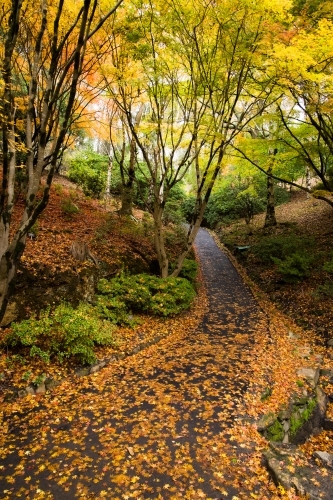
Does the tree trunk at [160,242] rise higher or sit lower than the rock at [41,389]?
higher

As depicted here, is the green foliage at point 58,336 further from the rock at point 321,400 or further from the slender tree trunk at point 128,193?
the slender tree trunk at point 128,193

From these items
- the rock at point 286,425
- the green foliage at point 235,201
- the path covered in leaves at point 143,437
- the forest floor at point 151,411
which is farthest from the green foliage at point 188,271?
the green foliage at point 235,201

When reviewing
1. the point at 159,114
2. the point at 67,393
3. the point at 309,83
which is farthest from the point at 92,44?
the point at 67,393

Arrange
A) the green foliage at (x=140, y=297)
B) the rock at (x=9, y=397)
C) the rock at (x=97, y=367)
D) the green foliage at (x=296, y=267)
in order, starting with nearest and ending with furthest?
1. the rock at (x=9, y=397)
2. the rock at (x=97, y=367)
3. the green foliage at (x=140, y=297)
4. the green foliage at (x=296, y=267)

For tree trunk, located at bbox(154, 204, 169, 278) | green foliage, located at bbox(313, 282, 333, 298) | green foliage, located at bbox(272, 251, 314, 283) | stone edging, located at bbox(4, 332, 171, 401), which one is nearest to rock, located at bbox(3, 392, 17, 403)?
stone edging, located at bbox(4, 332, 171, 401)

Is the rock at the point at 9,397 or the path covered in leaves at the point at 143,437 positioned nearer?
the path covered in leaves at the point at 143,437

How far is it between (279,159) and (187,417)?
10.3 metres

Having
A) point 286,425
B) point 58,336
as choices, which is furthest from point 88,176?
point 286,425

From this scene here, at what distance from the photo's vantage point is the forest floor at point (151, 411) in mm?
3676

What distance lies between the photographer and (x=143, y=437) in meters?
4.43

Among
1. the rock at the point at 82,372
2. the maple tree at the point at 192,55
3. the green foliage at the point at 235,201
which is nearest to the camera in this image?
the rock at the point at 82,372

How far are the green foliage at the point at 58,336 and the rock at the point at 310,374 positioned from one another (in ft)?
13.8

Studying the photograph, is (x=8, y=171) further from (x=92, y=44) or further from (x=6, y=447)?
(x=92, y=44)

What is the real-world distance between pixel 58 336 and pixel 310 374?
5.05 meters
